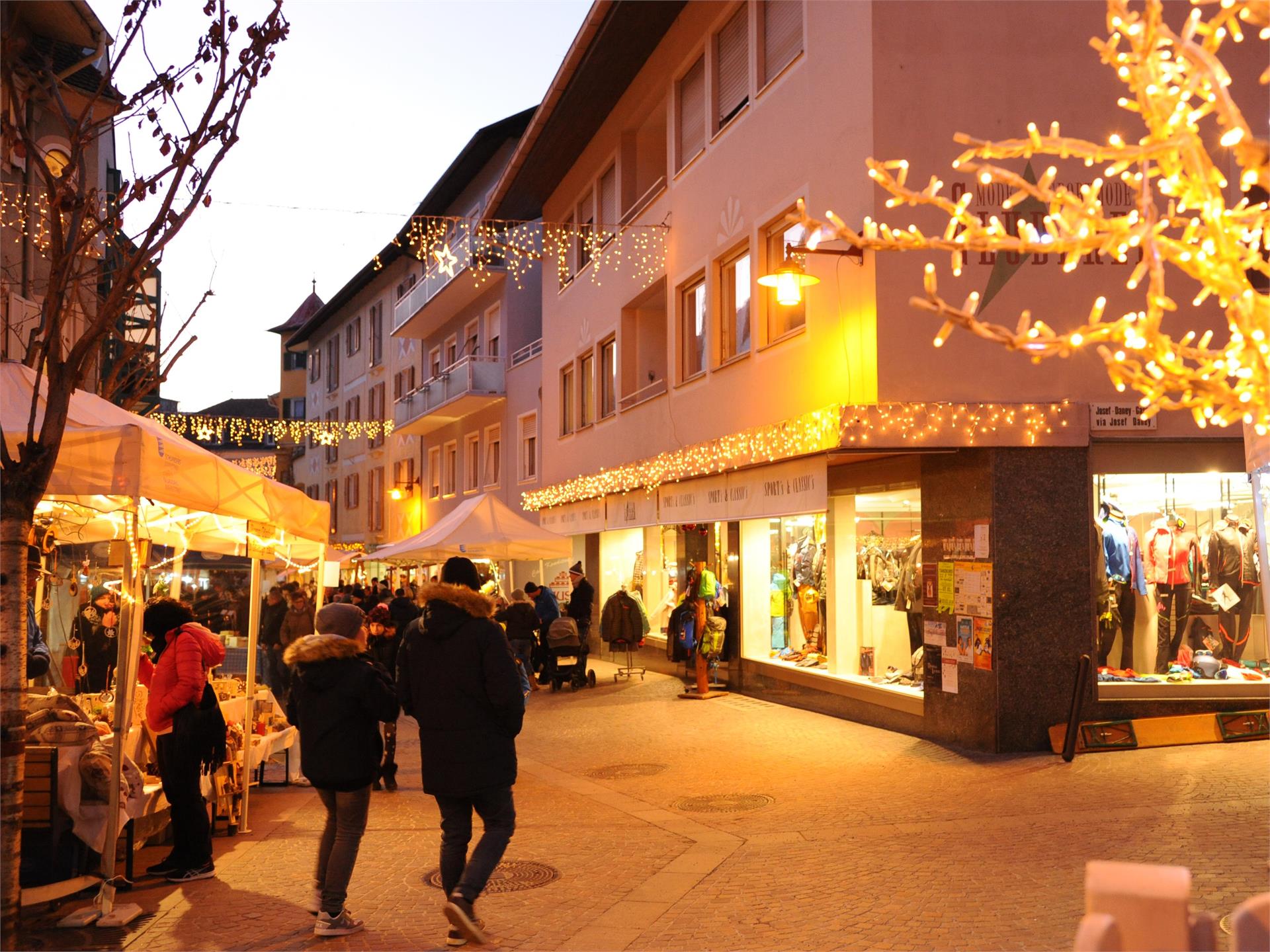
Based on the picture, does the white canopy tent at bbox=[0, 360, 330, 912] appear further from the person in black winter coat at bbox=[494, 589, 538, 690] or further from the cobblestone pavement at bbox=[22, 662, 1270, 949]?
the person in black winter coat at bbox=[494, 589, 538, 690]

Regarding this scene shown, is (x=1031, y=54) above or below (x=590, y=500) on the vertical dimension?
above

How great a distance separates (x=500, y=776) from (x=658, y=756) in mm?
6758

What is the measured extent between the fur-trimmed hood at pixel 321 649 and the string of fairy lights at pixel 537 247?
1133 cm

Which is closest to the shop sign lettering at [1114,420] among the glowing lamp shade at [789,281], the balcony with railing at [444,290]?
the glowing lamp shade at [789,281]

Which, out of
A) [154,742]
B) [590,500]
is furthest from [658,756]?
[590,500]

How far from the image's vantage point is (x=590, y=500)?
2462cm

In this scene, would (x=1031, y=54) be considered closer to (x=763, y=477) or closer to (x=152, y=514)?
(x=763, y=477)

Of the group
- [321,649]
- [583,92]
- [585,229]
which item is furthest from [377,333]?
[321,649]

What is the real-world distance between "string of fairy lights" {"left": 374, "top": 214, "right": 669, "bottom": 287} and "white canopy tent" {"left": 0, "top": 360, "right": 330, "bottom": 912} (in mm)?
8401

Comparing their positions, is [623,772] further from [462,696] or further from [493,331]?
[493,331]

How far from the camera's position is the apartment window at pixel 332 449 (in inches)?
2197

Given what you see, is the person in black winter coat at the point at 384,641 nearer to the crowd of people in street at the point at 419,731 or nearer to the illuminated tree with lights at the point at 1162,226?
the crowd of people in street at the point at 419,731

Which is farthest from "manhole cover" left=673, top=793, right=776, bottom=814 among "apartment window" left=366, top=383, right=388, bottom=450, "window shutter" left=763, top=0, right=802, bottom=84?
A: "apartment window" left=366, top=383, right=388, bottom=450

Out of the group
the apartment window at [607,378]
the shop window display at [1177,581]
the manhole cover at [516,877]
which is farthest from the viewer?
the apartment window at [607,378]
